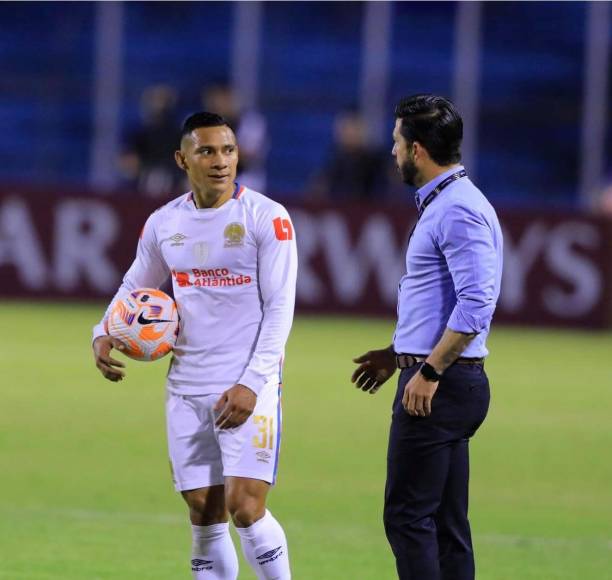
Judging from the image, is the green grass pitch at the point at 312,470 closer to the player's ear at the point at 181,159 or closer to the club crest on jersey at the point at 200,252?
the club crest on jersey at the point at 200,252

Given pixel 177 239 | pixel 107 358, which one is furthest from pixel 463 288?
pixel 107 358

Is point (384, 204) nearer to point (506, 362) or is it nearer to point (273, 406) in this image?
point (506, 362)

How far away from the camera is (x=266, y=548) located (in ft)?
19.5

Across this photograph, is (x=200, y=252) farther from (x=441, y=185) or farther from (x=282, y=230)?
(x=441, y=185)

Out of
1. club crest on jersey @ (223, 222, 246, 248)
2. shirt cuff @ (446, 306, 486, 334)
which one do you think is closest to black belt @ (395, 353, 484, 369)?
shirt cuff @ (446, 306, 486, 334)

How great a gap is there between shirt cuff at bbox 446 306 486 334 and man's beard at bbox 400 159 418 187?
1.88 feet

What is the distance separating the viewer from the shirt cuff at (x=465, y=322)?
5.40 meters

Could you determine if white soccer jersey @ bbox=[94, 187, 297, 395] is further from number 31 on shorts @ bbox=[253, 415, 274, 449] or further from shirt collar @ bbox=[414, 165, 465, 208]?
shirt collar @ bbox=[414, 165, 465, 208]

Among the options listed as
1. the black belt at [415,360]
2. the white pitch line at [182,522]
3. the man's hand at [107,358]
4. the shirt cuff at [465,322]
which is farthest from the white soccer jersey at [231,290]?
the white pitch line at [182,522]

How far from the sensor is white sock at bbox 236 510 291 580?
5926mm

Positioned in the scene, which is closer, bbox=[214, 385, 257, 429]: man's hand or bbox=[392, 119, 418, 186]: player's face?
bbox=[392, 119, 418, 186]: player's face

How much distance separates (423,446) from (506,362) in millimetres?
9750

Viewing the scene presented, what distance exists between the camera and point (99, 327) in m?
6.38

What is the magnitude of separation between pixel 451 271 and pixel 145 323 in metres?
1.40
